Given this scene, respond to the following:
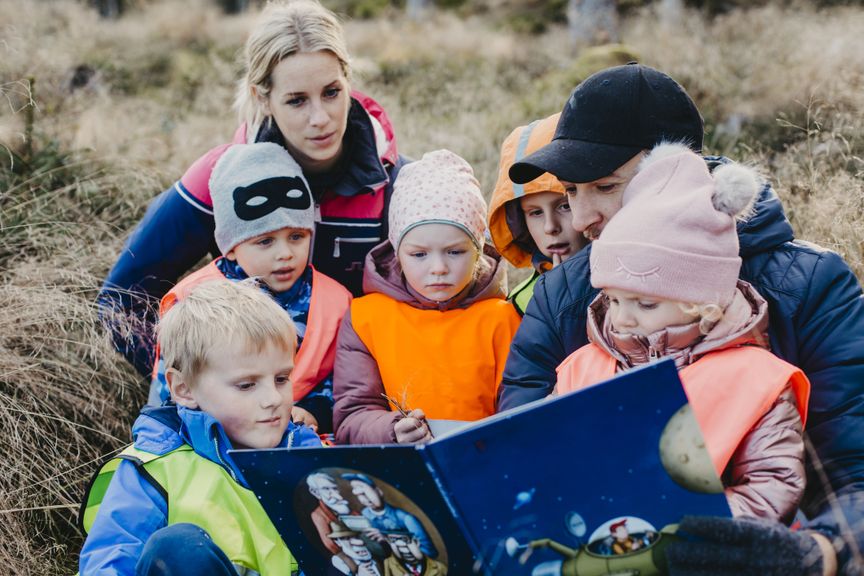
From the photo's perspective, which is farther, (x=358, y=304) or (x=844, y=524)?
(x=358, y=304)

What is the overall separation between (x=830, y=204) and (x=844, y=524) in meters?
2.20

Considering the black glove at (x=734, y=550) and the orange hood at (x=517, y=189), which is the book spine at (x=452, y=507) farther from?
the orange hood at (x=517, y=189)

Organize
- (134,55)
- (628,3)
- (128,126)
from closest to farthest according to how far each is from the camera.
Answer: (128,126), (134,55), (628,3)

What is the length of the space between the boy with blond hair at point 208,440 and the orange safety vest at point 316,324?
0.59 meters

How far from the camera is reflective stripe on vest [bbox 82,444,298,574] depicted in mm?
2561

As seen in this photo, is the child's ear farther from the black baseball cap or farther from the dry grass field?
the black baseball cap

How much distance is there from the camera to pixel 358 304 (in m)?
3.46

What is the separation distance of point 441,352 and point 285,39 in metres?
1.58

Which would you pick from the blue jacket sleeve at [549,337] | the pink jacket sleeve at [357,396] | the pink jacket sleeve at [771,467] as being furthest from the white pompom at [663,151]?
the pink jacket sleeve at [357,396]

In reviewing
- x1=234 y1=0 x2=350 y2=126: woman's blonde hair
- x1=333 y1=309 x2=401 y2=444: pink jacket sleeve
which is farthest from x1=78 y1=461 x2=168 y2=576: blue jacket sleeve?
x1=234 y1=0 x2=350 y2=126: woman's blonde hair

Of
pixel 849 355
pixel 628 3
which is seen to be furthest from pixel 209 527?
pixel 628 3

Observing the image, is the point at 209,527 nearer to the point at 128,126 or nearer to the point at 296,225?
the point at 296,225

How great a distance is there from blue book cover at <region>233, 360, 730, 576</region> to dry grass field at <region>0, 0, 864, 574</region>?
187cm

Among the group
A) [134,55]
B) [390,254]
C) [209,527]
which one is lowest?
[134,55]
